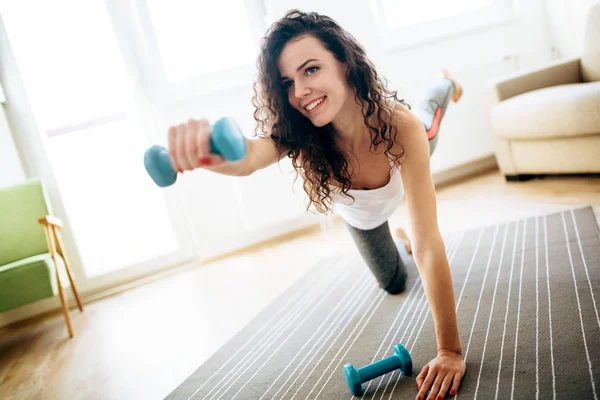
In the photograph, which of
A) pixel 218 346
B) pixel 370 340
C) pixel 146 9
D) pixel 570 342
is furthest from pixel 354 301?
pixel 146 9

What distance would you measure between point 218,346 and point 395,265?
702mm

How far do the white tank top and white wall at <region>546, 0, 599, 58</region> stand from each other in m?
2.29

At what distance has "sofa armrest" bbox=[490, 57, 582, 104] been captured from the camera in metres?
2.83

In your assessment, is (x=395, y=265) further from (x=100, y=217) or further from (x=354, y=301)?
(x=100, y=217)

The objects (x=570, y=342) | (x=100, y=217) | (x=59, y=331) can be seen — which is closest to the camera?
(x=570, y=342)

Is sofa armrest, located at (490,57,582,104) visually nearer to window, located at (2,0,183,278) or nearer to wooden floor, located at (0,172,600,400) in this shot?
wooden floor, located at (0,172,600,400)

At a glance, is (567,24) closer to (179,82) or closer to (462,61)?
(462,61)

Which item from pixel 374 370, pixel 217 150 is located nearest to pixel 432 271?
pixel 374 370

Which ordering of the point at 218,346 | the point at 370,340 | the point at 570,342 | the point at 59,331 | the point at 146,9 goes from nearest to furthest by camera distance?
the point at 570,342 < the point at 370,340 < the point at 218,346 < the point at 59,331 < the point at 146,9

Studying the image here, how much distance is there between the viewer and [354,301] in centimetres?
188

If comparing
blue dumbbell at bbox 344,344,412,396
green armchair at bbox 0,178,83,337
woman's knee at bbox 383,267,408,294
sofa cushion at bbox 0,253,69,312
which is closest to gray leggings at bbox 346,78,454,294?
woman's knee at bbox 383,267,408,294

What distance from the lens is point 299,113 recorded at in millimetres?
1342

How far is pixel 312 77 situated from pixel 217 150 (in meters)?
0.54

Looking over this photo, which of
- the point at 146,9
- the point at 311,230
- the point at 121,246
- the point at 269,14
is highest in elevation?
the point at 146,9
